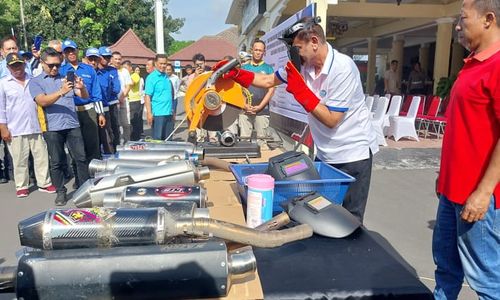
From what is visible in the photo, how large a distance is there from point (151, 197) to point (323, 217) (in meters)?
0.65

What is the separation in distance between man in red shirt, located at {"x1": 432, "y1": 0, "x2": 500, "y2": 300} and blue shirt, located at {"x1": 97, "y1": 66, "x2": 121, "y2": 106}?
17.6ft

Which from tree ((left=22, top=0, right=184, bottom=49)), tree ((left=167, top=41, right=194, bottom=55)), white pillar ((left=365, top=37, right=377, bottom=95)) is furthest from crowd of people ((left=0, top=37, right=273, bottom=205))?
tree ((left=167, top=41, right=194, bottom=55))

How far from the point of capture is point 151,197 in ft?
4.88

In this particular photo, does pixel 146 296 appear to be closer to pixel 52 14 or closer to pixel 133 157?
pixel 133 157

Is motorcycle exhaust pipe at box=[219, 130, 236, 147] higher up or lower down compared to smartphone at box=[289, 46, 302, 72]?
lower down

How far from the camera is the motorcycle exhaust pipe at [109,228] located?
1069mm

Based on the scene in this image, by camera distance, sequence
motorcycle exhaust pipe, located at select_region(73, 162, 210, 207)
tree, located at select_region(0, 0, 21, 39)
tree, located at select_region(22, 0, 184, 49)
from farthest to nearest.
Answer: tree, located at select_region(0, 0, 21, 39) < tree, located at select_region(22, 0, 184, 49) < motorcycle exhaust pipe, located at select_region(73, 162, 210, 207)

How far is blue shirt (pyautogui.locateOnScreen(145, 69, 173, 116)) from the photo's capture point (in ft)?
23.2

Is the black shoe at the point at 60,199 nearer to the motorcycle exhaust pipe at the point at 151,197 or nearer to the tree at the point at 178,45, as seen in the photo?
the motorcycle exhaust pipe at the point at 151,197

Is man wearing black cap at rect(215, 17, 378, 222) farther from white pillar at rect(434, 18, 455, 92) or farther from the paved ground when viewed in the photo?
white pillar at rect(434, 18, 455, 92)

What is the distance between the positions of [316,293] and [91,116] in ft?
15.4

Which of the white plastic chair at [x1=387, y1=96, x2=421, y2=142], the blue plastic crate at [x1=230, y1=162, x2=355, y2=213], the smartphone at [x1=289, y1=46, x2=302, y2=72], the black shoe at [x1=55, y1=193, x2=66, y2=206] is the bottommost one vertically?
the black shoe at [x1=55, y1=193, x2=66, y2=206]

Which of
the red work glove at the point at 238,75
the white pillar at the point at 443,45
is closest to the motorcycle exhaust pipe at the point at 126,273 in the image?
the red work glove at the point at 238,75

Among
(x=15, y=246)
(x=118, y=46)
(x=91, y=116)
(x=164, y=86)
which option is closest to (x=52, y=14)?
(x=118, y=46)
